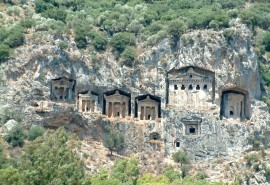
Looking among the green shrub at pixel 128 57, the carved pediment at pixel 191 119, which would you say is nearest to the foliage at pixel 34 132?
the green shrub at pixel 128 57

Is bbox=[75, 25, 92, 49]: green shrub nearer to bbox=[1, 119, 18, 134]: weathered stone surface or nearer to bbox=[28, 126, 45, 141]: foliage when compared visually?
bbox=[28, 126, 45, 141]: foliage

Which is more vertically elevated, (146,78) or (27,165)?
(146,78)

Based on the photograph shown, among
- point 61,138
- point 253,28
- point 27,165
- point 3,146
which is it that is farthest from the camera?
point 253,28

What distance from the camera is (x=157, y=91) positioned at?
80188 mm

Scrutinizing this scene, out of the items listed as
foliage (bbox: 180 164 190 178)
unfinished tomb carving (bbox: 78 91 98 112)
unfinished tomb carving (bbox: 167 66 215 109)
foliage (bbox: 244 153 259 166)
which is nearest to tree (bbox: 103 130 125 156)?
unfinished tomb carving (bbox: 78 91 98 112)

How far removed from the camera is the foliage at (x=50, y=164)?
158 feet

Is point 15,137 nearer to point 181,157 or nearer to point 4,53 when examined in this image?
point 4,53

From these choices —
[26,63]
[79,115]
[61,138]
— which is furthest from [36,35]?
[61,138]

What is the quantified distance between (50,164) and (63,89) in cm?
3206

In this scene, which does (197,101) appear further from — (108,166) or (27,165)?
(27,165)

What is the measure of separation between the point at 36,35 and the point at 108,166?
14250 mm

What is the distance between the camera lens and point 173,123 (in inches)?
3113

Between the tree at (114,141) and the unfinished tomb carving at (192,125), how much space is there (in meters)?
5.79

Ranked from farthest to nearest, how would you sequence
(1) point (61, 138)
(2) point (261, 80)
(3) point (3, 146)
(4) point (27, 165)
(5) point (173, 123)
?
(2) point (261, 80) → (5) point (173, 123) → (3) point (3, 146) → (1) point (61, 138) → (4) point (27, 165)
